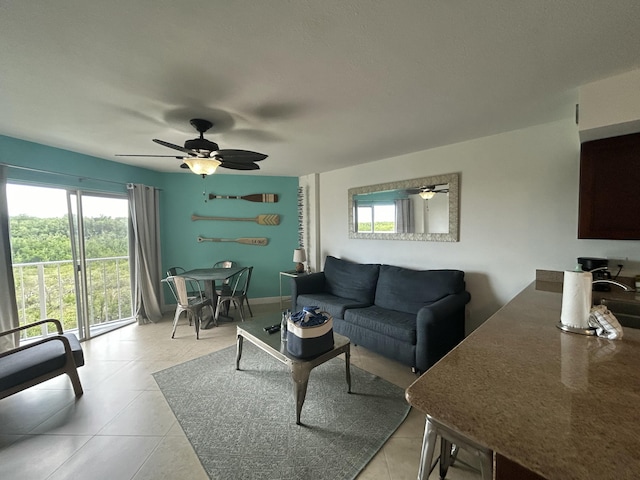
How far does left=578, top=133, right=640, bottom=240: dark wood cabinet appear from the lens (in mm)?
1778

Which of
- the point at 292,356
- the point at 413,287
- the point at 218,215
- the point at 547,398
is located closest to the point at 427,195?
the point at 413,287

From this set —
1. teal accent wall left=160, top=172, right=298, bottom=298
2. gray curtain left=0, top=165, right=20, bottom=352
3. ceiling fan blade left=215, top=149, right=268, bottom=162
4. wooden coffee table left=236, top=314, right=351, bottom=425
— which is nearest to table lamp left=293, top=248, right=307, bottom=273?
teal accent wall left=160, top=172, right=298, bottom=298

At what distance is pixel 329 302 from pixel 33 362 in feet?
8.86

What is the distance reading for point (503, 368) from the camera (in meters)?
0.97

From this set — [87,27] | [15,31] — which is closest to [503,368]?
[87,27]

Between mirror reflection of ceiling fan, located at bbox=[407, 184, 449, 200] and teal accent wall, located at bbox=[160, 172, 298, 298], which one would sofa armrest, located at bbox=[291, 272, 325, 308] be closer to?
teal accent wall, located at bbox=[160, 172, 298, 298]

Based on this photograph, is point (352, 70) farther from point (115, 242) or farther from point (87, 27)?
point (115, 242)

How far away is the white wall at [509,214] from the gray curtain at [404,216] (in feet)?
0.66

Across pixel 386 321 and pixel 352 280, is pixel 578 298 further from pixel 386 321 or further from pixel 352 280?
pixel 352 280

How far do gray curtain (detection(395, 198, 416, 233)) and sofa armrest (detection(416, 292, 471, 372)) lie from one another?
1117 millimetres

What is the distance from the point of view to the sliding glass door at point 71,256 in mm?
2941

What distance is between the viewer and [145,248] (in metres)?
3.95

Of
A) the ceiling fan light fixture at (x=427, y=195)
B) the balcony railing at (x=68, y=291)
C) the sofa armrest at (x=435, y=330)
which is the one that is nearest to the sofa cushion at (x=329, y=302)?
the sofa armrest at (x=435, y=330)

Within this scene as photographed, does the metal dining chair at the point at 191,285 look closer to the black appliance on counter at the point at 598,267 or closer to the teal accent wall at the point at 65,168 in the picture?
the teal accent wall at the point at 65,168
